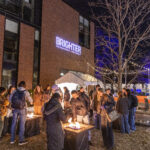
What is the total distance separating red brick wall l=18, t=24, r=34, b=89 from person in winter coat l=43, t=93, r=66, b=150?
1102cm

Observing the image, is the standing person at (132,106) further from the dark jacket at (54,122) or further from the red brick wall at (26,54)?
the red brick wall at (26,54)

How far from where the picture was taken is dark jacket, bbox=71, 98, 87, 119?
207 inches

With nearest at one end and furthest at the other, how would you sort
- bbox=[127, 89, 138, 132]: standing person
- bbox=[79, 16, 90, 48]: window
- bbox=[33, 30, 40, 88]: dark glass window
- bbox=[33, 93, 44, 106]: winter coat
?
bbox=[127, 89, 138, 132]: standing person → bbox=[33, 93, 44, 106]: winter coat → bbox=[33, 30, 40, 88]: dark glass window → bbox=[79, 16, 90, 48]: window

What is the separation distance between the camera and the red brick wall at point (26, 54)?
47.0 ft

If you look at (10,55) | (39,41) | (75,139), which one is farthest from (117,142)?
(39,41)

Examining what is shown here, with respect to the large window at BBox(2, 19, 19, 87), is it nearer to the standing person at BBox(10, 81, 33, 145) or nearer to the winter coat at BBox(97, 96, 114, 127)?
the standing person at BBox(10, 81, 33, 145)

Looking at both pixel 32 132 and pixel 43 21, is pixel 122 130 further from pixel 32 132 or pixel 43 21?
pixel 43 21

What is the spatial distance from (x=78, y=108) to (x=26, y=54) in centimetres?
1099

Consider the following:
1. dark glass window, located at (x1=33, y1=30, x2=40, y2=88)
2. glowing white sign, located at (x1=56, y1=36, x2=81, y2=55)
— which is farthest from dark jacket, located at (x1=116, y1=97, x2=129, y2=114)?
glowing white sign, located at (x1=56, y1=36, x2=81, y2=55)

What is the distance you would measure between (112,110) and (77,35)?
17355 millimetres

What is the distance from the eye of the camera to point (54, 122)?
378 centimetres

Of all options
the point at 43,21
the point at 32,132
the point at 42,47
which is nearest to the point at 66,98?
Result: the point at 32,132

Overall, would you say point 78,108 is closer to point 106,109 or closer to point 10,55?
point 106,109

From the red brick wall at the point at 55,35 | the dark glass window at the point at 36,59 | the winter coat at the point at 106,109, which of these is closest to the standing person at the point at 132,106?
the winter coat at the point at 106,109
